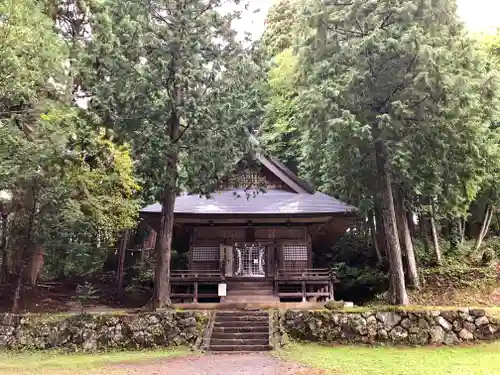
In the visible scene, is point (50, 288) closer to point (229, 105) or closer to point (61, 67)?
point (61, 67)

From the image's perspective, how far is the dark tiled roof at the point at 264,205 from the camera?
618 inches

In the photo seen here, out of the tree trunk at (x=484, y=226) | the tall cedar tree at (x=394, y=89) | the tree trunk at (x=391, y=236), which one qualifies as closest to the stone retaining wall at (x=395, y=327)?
the tree trunk at (x=391, y=236)

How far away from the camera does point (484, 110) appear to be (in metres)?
13.9

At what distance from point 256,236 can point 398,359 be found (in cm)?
846

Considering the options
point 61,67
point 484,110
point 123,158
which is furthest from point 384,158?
point 61,67

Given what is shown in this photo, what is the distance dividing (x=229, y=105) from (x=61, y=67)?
5643 millimetres

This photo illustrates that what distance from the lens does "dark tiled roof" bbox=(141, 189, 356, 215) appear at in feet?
51.5

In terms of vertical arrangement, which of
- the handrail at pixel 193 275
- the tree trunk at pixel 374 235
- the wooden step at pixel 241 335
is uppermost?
the tree trunk at pixel 374 235

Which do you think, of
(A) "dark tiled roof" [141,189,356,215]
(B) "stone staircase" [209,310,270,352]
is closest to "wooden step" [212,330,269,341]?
(B) "stone staircase" [209,310,270,352]

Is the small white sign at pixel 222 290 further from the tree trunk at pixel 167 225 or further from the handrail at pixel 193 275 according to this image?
the tree trunk at pixel 167 225

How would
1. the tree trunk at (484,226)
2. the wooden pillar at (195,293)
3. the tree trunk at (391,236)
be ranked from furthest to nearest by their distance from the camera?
the tree trunk at (484,226), the wooden pillar at (195,293), the tree trunk at (391,236)

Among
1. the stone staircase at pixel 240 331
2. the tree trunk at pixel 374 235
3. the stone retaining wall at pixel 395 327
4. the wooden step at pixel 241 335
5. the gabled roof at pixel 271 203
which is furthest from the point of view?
the tree trunk at pixel 374 235

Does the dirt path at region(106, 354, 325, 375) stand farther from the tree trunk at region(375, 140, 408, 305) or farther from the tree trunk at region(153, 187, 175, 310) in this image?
the tree trunk at region(375, 140, 408, 305)

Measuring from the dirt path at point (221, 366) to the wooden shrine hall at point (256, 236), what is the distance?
5457 millimetres
